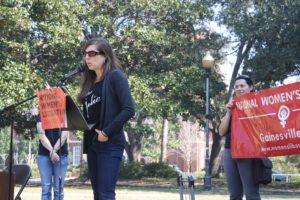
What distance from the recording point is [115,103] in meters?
4.89

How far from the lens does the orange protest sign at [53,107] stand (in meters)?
4.96

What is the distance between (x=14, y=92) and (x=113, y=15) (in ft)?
21.8

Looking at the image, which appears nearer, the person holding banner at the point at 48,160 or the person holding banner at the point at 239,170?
the person holding banner at the point at 239,170

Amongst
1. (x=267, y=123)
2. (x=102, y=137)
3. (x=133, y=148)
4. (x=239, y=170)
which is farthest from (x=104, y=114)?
(x=133, y=148)

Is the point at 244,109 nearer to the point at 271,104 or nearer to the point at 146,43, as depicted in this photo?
the point at 271,104

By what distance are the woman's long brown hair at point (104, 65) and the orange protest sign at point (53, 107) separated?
20cm

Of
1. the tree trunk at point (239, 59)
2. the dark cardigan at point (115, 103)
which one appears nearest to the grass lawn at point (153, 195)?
the dark cardigan at point (115, 103)

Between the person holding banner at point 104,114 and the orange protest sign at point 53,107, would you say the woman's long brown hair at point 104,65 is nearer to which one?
the person holding banner at point 104,114

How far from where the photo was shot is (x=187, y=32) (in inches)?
976

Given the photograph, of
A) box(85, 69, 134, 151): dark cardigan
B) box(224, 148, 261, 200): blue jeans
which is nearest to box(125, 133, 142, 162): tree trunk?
box(224, 148, 261, 200): blue jeans

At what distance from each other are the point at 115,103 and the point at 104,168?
61 cm

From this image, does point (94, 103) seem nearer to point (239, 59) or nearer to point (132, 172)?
point (239, 59)

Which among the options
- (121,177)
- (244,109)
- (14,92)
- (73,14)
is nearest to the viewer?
(244,109)

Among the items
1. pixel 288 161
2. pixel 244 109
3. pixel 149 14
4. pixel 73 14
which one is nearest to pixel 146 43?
pixel 149 14
